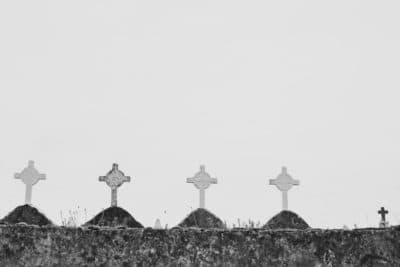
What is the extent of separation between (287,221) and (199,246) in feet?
9.29

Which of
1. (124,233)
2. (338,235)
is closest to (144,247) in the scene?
(124,233)

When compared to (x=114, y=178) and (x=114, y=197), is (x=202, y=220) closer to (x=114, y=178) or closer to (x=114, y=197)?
(x=114, y=197)

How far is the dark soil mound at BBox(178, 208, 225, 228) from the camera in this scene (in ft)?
36.7

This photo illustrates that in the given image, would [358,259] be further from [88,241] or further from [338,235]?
[88,241]

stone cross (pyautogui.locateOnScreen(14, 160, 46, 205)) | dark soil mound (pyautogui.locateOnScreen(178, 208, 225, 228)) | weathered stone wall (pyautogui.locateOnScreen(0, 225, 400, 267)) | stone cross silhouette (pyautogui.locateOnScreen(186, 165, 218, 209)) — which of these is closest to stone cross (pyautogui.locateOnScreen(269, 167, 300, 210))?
stone cross silhouette (pyautogui.locateOnScreen(186, 165, 218, 209))

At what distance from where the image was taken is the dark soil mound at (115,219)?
35.5 feet

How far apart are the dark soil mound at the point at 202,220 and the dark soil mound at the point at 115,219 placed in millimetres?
856

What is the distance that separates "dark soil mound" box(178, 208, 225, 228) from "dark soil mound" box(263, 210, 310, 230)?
89 cm

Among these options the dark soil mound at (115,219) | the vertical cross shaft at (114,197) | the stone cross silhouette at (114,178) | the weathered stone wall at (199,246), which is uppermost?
the stone cross silhouette at (114,178)

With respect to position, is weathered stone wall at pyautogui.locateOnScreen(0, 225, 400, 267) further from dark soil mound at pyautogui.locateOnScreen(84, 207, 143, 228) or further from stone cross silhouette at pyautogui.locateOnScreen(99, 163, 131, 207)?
stone cross silhouette at pyautogui.locateOnScreen(99, 163, 131, 207)

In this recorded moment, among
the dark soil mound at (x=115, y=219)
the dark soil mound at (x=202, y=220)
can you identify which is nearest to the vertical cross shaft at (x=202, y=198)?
the dark soil mound at (x=202, y=220)

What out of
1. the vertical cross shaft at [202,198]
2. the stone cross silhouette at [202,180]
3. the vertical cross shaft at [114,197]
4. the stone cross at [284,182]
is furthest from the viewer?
the stone cross at [284,182]

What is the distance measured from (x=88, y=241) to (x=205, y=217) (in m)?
2.85

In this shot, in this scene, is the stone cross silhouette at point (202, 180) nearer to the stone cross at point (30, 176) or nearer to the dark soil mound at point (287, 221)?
the dark soil mound at point (287, 221)
